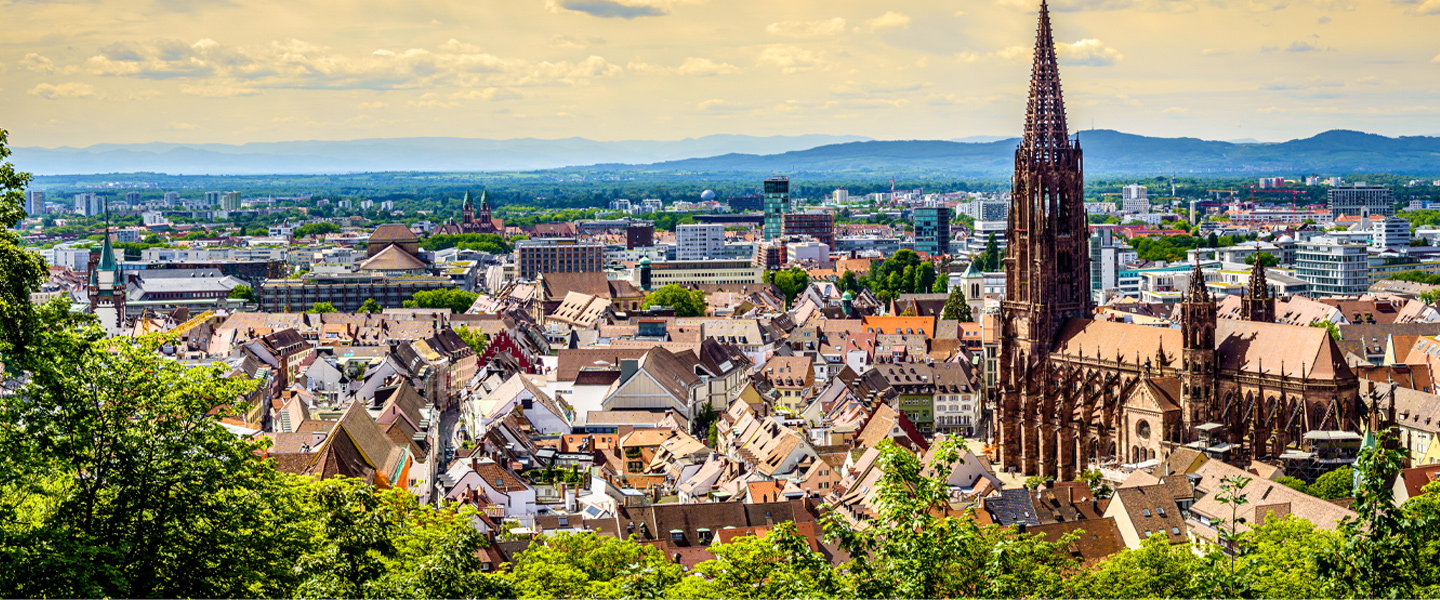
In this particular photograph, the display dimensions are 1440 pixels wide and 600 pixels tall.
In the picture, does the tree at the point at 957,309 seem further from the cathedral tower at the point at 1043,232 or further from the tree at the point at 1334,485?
the tree at the point at 1334,485

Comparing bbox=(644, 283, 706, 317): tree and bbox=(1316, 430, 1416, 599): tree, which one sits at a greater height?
bbox=(1316, 430, 1416, 599): tree

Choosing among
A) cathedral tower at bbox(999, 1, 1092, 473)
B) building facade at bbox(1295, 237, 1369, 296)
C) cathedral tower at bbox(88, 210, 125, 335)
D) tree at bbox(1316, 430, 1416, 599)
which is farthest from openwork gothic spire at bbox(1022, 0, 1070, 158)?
building facade at bbox(1295, 237, 1369, 296)

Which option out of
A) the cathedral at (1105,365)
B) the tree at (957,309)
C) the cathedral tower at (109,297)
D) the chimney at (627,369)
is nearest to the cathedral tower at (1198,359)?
the cathedral at (1105,365)

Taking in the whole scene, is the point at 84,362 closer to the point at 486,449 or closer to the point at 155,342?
the point at 155,342

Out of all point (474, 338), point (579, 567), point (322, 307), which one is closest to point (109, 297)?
point (322, 307)

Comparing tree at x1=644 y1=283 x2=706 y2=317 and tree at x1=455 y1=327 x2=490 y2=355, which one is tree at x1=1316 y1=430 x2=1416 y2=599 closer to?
tree at x1=455 y1=327 x2=490 y2=355

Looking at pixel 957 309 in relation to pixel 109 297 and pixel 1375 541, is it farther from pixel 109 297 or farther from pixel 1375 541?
pixel 1375 541

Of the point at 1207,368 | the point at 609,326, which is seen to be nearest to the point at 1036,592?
the point at 1207,368
